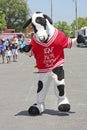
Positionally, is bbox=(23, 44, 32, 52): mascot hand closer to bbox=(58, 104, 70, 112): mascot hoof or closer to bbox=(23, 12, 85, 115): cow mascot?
bbox=(23, 12, 85, 115): cow mascot

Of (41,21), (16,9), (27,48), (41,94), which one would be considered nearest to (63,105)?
(41,94)

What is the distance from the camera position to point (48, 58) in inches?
357

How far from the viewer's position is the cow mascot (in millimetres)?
9070

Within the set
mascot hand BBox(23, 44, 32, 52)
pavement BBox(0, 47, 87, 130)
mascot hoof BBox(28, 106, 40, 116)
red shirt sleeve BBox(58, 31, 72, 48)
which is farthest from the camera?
mascot hand BBox(23, 44, 32, 52)

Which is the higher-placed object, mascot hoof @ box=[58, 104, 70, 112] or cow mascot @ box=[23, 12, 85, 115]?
cow mascot @ box=[23, 12, 85, 115]

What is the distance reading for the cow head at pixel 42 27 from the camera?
29.7ft

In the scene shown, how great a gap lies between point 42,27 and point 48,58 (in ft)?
2.11

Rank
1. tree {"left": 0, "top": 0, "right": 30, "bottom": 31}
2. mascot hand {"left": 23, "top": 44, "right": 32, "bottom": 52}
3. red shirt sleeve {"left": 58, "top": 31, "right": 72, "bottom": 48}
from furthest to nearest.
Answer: tree {"left": 0, "top": 0, "right": 30, "bottom": 31}
mascot hand {"left": 23, "top": 44, "right": 32, "bottom": 52}
red shirt sleeve {"left": 58, "top": 31, "right": 72, "bottom": 48}

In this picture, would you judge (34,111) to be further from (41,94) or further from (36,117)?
(41,94)

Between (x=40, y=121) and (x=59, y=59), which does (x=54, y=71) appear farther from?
(x=40, y=121)

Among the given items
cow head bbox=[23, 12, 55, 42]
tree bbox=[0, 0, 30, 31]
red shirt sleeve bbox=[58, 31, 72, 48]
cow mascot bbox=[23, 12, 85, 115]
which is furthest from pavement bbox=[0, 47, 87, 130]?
tree bbox=[0, 0, 30, 31]

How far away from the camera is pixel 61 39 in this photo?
9172 mm

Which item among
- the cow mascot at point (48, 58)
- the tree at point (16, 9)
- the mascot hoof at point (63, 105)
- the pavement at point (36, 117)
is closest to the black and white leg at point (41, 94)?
the cow mascot at point (48, 58)

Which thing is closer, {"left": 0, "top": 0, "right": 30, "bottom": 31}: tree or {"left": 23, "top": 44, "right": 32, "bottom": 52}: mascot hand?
{"left": 23, "top": 44, "right": 32, "bottom": 52}: mascot hand
